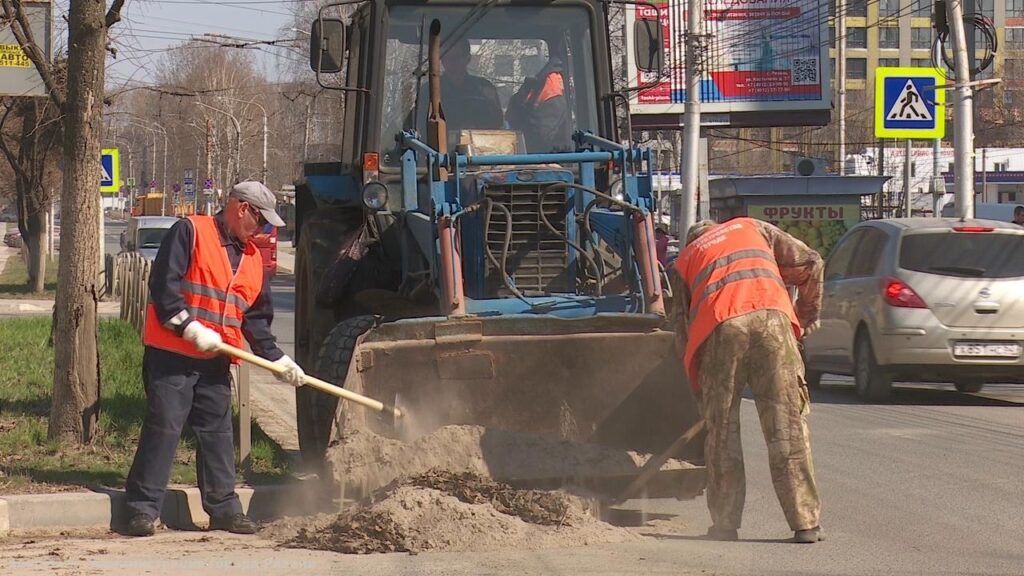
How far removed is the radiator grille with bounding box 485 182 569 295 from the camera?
8.59 m

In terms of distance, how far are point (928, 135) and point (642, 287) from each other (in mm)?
15424

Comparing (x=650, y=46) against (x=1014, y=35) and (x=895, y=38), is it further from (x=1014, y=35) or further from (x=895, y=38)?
(x=1014, y=35)

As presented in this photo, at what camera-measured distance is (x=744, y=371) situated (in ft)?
23.6

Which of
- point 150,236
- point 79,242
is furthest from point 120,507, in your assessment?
point 150,236

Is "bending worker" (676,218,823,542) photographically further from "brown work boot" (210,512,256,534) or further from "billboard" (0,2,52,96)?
A: "billboard" (0,2,52,96)

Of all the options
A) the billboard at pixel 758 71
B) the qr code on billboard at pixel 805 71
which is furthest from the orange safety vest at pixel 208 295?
the qr code on billboard at pixel 805 71

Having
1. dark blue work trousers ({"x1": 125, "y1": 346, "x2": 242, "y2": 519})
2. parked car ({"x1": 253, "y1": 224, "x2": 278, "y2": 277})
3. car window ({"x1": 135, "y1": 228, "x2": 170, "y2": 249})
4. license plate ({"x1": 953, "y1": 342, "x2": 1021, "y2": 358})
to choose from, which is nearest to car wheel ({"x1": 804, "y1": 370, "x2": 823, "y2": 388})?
license plate ({"x1": 953, "y1": 342, "x2": 1021, "y2": 358})

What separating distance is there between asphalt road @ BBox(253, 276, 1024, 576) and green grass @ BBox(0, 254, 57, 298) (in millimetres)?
14967

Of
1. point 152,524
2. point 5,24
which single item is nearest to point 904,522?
point 152,524

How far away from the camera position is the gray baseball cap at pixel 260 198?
762cm

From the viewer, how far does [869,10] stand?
114m

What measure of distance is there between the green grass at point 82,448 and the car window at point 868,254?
6.44 metres

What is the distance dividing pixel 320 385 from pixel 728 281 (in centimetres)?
209

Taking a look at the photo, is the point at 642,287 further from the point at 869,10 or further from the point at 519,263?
the point at 869,10
